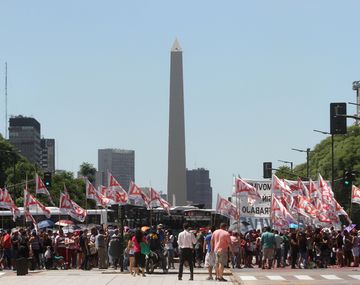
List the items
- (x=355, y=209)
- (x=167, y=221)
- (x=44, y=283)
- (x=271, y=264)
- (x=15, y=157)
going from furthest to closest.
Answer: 1. (x=15, y=157)
2. (x=355, y=209)
3. (x=167, y=221)
4. (x=271, y=264)
5. (x=44, y=283)

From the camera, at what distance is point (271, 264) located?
1622 inches

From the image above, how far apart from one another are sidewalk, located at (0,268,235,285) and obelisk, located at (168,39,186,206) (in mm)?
55439

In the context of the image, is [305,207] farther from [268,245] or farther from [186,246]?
[186,246]

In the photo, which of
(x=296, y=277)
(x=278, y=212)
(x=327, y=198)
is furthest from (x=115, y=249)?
(x=327, y=198)

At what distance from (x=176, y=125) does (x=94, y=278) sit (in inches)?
2399

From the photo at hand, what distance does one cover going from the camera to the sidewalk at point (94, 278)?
3086cm

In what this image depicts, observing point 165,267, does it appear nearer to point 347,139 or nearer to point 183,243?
point 183,243

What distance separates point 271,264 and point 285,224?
5590 millimetres

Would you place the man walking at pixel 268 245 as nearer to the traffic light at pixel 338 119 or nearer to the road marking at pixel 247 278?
the road marking at pixel 247 278

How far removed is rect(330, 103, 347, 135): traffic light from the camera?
44750mm

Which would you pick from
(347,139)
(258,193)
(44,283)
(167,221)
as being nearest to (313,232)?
(258,193)

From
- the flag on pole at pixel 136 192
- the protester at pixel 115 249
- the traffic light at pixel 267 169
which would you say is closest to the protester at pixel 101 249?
the protester at pixel 115 249

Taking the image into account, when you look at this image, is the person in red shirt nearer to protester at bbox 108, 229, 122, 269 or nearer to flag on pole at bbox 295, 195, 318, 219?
protester at bbox 108, 229, 122, 269

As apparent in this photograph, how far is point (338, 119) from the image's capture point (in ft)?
148
